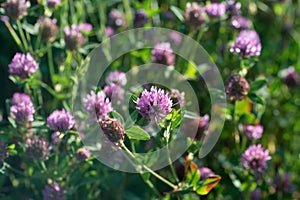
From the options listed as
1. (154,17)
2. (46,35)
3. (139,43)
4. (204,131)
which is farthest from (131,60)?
(204,131)

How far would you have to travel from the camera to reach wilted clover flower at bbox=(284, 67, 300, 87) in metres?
1.69

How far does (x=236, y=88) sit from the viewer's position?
1253 millimetres

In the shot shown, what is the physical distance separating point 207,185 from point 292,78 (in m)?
0.65

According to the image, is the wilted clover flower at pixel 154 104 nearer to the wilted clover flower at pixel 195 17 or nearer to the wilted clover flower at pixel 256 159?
the wilted clover flower at pixel 256 159

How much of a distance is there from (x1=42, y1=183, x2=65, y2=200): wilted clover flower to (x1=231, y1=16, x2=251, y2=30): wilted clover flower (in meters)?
0.72

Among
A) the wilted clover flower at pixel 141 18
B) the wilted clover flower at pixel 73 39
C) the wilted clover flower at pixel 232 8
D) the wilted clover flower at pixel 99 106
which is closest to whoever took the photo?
the wilted clover flower at pixel 99 106

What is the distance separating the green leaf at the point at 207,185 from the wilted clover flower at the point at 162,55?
0.39 m

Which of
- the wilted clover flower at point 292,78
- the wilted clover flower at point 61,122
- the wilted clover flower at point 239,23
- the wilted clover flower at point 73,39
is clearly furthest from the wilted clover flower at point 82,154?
the wilted clover flower at point 292,78

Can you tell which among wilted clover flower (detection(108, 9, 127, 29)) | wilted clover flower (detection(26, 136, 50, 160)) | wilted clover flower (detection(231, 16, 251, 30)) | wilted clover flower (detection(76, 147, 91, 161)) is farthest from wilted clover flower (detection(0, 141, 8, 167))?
wilted clover flower (detection(231, 16, 251, 30))

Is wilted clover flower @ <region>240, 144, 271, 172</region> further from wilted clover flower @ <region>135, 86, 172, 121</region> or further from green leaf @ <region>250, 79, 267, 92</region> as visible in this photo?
wilted clover flower @ <region>135, 86, 172, 121</region>

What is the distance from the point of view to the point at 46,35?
4.53 ft

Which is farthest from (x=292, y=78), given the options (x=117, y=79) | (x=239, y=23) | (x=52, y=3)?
(x=52, y=3)

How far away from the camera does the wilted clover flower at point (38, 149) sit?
1.17 m

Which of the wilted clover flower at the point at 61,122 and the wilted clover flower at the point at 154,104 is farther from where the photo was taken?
the wilted clover flower at the point at 61,122
